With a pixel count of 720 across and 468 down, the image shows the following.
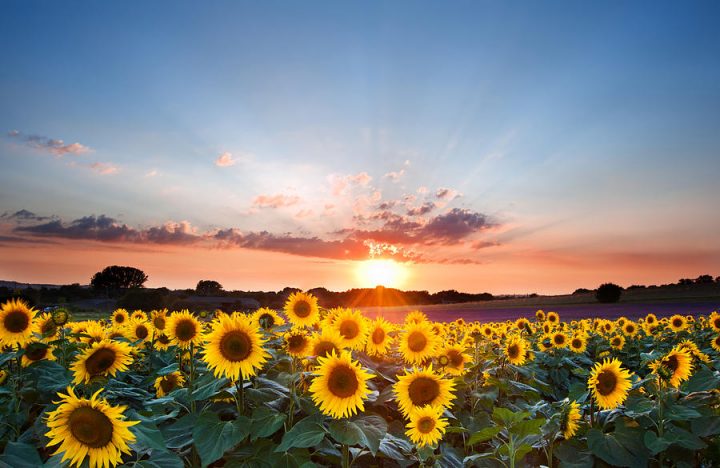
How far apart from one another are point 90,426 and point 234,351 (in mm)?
1069

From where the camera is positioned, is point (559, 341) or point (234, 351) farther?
point (559, 341)

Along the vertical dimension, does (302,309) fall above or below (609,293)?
below

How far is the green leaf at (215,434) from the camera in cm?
341

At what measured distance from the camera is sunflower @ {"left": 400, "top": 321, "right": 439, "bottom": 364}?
18.9 feet

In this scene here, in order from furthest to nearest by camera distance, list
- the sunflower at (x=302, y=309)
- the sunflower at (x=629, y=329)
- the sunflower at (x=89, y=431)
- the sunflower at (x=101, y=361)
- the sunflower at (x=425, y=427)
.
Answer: the sunflower at (x=629, y=329) → the sunflower at (x=302, y=309) → the sunflower at (x=101, y=361) → the sunflower at (x=425, y=427) → the sunflower at (x=89, y=431)

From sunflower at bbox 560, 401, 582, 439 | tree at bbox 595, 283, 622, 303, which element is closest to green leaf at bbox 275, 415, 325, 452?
sunflower at bbox 560, 401, 582, 439

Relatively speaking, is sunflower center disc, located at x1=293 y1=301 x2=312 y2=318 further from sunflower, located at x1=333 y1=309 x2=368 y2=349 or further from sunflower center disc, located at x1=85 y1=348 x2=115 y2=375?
sunflower center disc, located at x1=85 y1=348 x2=115 y2=375

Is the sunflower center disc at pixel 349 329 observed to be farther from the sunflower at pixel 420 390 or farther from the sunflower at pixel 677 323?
the sunflower at pixel 677 323

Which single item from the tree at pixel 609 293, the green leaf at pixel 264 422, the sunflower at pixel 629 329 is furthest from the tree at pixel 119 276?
the green leaf at pixel 264 422

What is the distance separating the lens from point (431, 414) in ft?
13.6

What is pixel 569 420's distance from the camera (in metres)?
4.41

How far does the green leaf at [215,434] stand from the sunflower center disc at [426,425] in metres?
1.44

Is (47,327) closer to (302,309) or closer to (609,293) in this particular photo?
(302,309)

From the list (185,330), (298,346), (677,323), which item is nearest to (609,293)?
(677,323)
